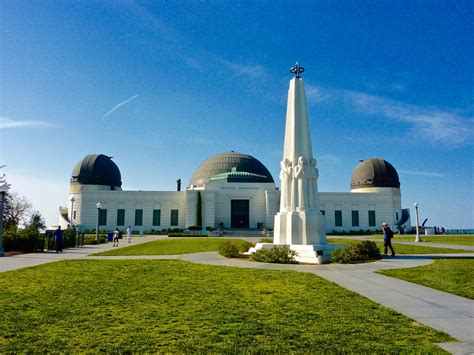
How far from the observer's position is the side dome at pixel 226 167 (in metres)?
59.0

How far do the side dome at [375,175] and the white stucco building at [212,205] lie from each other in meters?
0.35

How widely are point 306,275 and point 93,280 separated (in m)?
6.12

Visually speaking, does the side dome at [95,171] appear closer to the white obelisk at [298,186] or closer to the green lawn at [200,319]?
the white obelisk at [298,186]

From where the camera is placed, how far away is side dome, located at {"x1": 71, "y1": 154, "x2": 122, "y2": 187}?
2120 inches

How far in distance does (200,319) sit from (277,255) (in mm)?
9065

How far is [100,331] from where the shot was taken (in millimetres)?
4797

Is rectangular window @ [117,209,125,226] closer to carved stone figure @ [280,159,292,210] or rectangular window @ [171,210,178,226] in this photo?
rectangular window @ [171,210,178,226]

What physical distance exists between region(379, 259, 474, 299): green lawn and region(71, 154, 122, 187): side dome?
5121 cm

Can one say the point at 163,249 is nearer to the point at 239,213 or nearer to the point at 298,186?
the point at 298,186

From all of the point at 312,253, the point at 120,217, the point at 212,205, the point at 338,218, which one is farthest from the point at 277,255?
the point at 338,218

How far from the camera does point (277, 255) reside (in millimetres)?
14141

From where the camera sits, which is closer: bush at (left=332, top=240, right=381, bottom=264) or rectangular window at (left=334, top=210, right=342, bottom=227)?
bush at (left=332, top=240, right=381, bottom=264)

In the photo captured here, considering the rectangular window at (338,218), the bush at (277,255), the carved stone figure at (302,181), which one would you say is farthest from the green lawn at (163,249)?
the rectangular window at (338,218)

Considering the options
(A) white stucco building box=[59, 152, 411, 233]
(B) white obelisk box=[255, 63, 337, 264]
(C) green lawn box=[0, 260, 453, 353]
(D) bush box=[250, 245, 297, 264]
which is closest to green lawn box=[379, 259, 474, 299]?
(C) green lawn box=[0, 260, 453, 353]
